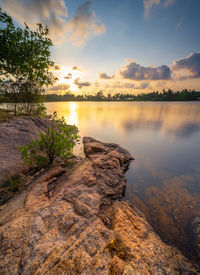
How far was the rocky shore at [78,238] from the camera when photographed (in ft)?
6.35

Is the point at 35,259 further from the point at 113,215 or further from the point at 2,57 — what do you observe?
the point at 2,57

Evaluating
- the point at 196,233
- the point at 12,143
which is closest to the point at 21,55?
the point at 12,143

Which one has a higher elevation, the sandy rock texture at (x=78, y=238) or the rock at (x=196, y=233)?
the sandy rock texture at (x=78, y=238)

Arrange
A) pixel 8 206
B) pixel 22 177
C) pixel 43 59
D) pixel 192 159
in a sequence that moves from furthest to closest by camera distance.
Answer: pixel 43 59, pixel 192 159, pixel 22 177, pixel 8 206

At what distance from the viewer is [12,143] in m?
5.94

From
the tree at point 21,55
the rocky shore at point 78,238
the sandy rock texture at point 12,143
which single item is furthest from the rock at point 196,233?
the tree at point 21,55

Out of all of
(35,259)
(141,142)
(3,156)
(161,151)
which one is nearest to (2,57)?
(3,156)

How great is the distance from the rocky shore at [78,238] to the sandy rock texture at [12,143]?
1.55 metres

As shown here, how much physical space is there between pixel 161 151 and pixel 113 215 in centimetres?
914

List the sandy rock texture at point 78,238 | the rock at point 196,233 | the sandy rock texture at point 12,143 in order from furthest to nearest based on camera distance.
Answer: the sandy rock texture at point 12,143, the rock at point 196,233, the sandy rock texture at point 78,238

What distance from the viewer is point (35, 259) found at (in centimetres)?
198

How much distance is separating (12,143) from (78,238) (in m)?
5.77

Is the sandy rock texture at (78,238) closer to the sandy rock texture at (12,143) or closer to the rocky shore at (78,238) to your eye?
the rocky shore at (78,238)

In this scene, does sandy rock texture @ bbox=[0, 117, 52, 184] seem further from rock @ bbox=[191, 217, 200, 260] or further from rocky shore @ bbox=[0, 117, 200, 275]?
rock @ bbox=[191, 217, 200, 260]
